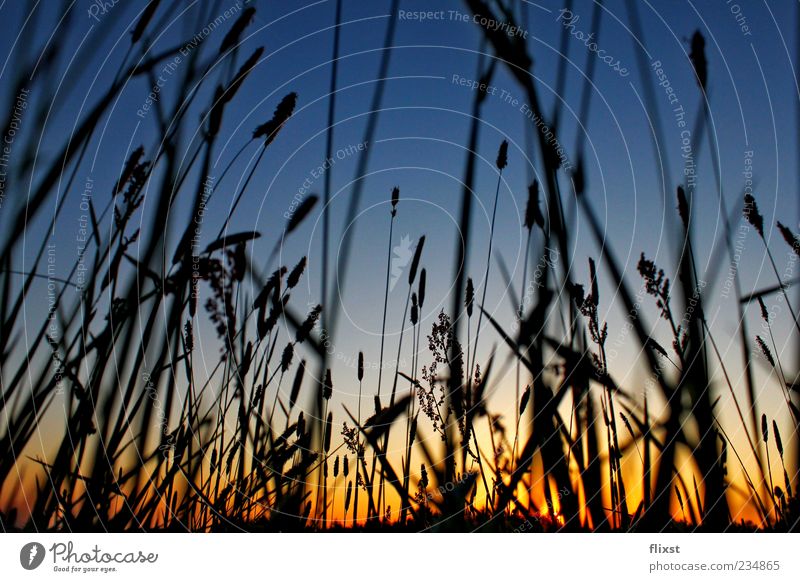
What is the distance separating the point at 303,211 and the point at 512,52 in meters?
0.85

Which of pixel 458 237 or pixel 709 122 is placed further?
pixel 709 122

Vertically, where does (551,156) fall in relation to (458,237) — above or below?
above

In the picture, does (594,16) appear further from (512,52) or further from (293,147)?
(293,147)

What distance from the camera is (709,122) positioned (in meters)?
2.58

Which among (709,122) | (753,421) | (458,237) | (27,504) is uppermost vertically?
(709,122)

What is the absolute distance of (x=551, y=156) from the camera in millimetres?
2229

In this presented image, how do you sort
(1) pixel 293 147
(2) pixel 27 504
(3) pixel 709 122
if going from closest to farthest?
(2) pixel 27 504 < (3) pixel 709 122 < (1) pixel 293 147
